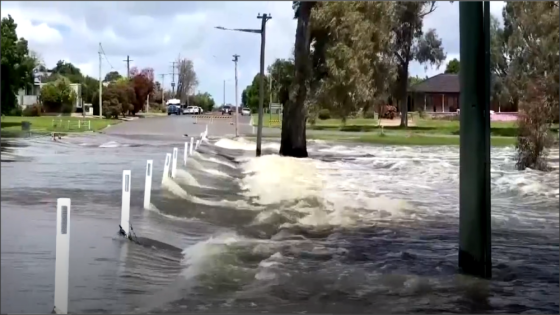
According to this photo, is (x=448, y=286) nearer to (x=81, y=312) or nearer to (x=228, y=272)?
(x=228, y=272)

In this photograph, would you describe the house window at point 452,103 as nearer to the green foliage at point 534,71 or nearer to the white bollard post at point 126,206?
the green foliage at point 534,71

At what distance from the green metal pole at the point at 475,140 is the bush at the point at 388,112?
4195 mm

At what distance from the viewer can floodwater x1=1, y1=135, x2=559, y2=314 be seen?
278 inches

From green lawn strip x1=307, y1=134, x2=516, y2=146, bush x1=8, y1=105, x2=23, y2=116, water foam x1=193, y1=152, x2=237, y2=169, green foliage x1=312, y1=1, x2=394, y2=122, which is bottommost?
water foam x1=193, y1=152, x2=237, y2=169

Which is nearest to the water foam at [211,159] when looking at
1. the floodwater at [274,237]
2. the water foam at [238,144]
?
the water foam at [238,144]

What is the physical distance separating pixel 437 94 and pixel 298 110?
10136mm

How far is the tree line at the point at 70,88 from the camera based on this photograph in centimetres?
690

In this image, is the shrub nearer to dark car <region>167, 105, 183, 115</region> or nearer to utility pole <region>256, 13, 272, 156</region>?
utility pole <region>256, 13, 272, 156</region>

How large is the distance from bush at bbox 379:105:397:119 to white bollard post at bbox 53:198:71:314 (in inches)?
280

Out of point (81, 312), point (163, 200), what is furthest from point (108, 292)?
point (163, 200)

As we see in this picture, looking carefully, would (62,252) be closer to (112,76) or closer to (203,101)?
(112,76)

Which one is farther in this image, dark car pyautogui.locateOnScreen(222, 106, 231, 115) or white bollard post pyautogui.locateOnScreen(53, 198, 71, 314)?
dark car pyautogui.locateOnScreen(222, 106, 231, 115)

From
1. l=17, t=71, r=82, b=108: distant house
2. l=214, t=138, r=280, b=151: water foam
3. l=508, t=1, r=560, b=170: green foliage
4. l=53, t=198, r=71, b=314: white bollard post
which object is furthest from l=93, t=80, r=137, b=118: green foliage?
l=214, t=138, r=280, b=151: water foam

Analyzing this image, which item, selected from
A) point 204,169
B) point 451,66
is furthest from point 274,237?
point 204,169
